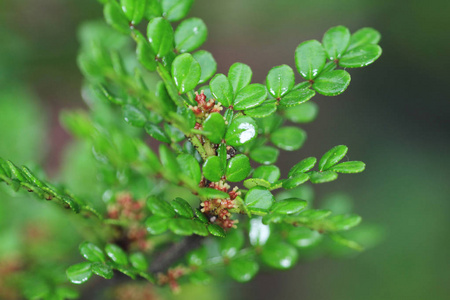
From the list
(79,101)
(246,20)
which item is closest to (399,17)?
(246,20)

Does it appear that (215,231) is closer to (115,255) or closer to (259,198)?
(259,198)

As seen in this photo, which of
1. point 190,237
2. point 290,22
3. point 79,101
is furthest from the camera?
point 290,22

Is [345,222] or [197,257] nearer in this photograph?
[345,222]

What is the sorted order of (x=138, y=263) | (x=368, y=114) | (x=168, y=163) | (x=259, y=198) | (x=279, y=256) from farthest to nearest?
(x=368, y=114)
(x=279, y=256)
(x=138, y=263)
(x=259, y=198)
(x=168, y=163)

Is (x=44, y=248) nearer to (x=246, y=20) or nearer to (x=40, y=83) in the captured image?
(x=40, y=83)

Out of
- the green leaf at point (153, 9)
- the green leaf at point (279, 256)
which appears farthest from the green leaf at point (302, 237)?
the green leaf at point (153, 9)

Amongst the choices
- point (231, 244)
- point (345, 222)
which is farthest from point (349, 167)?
point (231, 244)

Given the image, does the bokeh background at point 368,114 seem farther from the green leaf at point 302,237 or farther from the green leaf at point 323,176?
the green leaf at point 323,176
